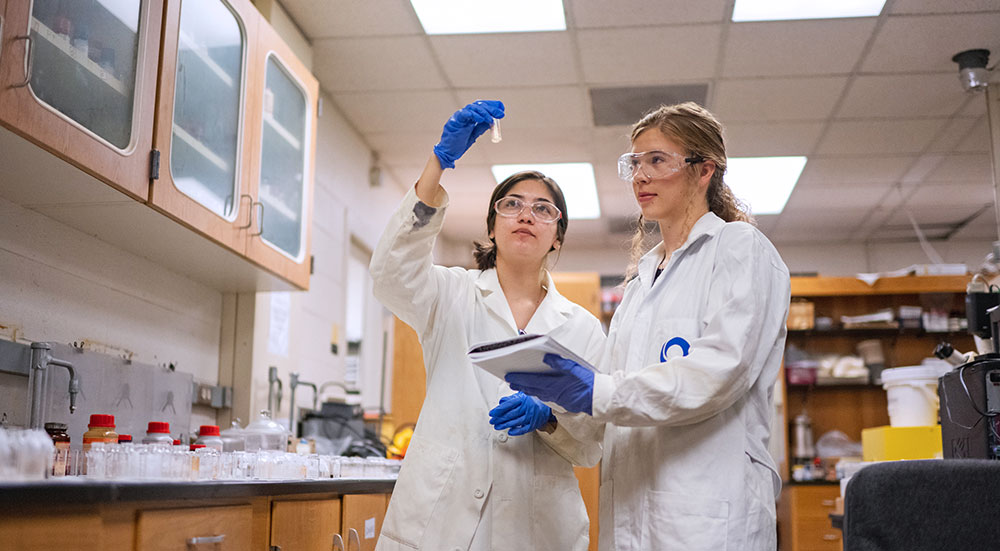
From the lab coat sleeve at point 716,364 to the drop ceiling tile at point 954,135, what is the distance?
405 centimetres

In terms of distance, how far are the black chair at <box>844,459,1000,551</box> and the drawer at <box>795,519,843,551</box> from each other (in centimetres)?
407

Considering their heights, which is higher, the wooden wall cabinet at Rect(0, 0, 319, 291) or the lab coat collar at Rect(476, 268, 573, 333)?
the wooden wall cabinet at Rect(0, 0, 319, 291)

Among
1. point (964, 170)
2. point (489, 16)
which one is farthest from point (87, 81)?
point (964, 170)

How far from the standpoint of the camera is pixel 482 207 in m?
6.61

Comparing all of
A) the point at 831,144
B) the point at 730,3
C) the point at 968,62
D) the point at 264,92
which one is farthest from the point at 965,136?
the point at 264,92

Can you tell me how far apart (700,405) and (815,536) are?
4095 millimetres

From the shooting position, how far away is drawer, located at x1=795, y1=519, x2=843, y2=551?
16.4 feet

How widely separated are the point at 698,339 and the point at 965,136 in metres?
4.45

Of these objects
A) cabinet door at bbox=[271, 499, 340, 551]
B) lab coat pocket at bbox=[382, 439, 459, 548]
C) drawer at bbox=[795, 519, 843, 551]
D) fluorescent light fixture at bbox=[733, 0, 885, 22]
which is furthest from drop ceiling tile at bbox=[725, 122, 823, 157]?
lab coat pocket at bbox=[382, 439, 459, 548]

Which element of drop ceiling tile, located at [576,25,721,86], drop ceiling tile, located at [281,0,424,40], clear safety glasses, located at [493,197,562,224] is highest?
drop ceiling tile, located at [281,0,424,40]

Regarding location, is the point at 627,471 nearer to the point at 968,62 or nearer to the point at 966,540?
the point at 966,540

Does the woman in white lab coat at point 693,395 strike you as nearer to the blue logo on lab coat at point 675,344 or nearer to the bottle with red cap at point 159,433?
the blue logo on lab coat at point 675,344

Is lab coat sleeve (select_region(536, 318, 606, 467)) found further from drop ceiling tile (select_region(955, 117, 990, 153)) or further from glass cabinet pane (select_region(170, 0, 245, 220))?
drop ceiling tile (select_region(955, 117, 990, 153))

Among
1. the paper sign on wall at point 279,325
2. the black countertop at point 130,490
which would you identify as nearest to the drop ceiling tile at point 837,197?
the paper sign on wall at point 279,325
